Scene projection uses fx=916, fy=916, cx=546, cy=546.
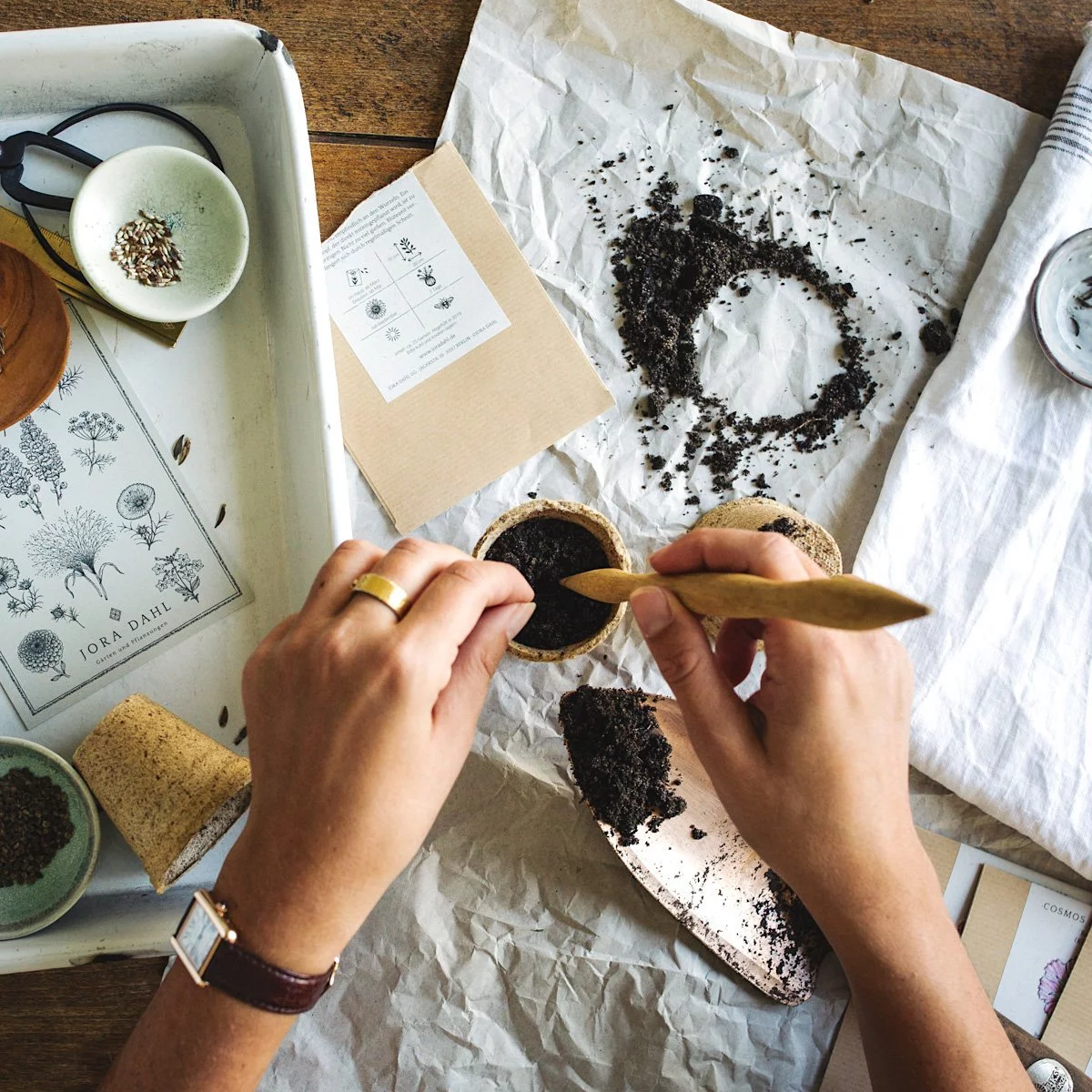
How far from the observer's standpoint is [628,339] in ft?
3.25

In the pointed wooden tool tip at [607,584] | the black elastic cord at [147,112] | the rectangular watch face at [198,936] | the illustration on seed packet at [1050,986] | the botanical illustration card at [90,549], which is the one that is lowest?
the illustration on seed packet at [1050,986]

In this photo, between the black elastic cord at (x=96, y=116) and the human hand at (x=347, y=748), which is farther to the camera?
the black elastic cord at (x=96, y=116)

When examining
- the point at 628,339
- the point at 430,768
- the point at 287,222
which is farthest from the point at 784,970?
the point at 287,222

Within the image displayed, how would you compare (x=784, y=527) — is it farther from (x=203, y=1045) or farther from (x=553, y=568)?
(x=203, y=1045)

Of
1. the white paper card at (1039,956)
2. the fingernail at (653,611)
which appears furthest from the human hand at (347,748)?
the white paper card at (1039,956)

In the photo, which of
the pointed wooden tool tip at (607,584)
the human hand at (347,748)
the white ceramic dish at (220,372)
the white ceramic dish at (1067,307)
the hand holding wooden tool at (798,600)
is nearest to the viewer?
the hand holding wooden tool at (798,600)

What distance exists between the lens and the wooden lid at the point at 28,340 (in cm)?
86

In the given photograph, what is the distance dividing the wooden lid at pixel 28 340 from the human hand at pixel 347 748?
0.43 metres

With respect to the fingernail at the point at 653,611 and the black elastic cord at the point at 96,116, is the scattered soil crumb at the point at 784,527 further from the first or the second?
the black elastic cord at the point at 96,116

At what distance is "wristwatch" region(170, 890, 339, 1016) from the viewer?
61 cm

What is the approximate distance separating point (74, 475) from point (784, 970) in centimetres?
85

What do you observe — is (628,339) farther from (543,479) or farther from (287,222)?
(287,222)

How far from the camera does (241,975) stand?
61 centimetres

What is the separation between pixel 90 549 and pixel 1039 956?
1.03 meters
